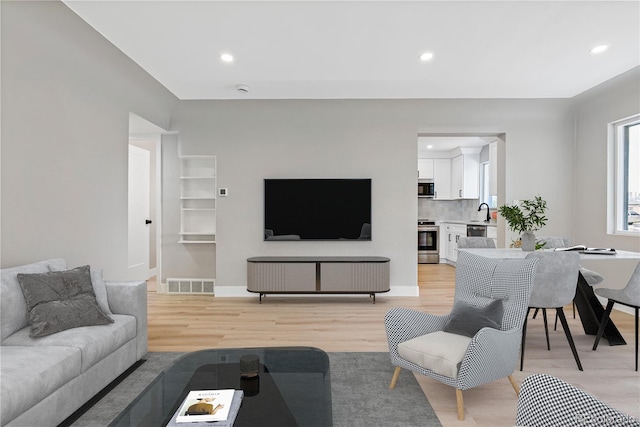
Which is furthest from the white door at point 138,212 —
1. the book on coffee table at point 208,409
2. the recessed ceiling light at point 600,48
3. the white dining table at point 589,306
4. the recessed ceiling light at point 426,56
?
the recessed ceiling light at point 600,48

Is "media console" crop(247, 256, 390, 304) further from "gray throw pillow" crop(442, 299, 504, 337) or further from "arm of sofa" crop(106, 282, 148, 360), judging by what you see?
"gray throw pillow" crop(442, 299, 504, 337)

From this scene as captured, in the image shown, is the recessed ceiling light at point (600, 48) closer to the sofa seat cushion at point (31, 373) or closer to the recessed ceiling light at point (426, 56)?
the recessed ceiling light at point (426, 56)

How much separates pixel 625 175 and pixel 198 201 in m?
5.79

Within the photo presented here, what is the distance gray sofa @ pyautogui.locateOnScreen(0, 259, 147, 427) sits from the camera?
5.86ft

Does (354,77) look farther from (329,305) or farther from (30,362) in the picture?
(30,362)

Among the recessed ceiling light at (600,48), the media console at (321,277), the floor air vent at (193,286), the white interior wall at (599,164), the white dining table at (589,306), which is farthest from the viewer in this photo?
the floor air vent at (193,286)

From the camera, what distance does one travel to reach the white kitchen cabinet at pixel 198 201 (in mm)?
5500

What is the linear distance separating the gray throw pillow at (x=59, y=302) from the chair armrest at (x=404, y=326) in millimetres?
1972

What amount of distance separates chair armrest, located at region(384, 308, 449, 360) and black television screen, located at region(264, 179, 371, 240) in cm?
270

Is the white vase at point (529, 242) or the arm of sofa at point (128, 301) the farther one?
the white vase at point (529, 242)

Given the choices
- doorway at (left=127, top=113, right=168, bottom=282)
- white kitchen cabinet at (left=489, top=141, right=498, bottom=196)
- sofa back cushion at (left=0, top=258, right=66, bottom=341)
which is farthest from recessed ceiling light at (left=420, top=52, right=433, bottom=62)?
white kitchen cabinet at (left=489, top=141, right=498, bottom=196)

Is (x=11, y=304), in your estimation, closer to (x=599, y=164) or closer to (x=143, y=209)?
(x=143, y=209)

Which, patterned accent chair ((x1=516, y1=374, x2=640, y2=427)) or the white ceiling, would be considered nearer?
patterned accent chair ((x1=516, y1=374, x2=640, y2=427))

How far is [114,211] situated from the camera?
3.82 metres
